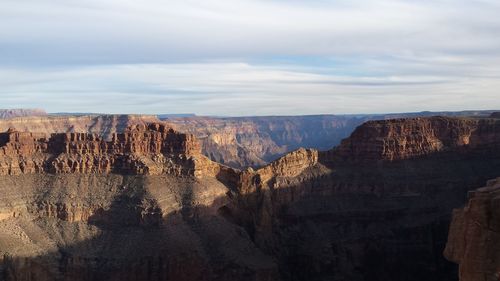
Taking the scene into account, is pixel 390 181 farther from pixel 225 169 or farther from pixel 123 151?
pixel 123 151

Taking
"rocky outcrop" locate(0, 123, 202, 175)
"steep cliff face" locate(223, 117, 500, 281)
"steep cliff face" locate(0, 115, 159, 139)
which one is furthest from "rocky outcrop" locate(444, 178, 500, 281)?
"steep cliff face" locate(0, 115, 159, 139)

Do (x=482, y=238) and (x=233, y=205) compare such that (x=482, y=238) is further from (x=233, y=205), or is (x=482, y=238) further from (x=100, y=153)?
(x=100, y=153)

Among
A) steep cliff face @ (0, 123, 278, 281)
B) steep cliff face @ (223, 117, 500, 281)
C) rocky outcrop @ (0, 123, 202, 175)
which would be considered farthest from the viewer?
steep cliff face @ (223, 117, 500, 281)

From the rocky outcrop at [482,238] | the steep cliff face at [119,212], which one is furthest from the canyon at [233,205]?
the rocky outcrop at [482,238]

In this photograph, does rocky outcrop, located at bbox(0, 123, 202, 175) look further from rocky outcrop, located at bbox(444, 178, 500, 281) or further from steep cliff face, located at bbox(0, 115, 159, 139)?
steep cliff face, located at bbox(0, 115, 159, 139)

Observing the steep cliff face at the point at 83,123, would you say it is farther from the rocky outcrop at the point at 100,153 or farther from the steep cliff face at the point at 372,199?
the steep cliff face at the point at 372,199

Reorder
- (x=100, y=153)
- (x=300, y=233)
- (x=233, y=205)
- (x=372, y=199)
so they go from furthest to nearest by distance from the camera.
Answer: (x=372, y=199), (x=300, y=233), (x=233, y=205), (x=100, y=153)

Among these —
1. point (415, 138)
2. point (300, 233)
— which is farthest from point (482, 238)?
point (415, 138)
